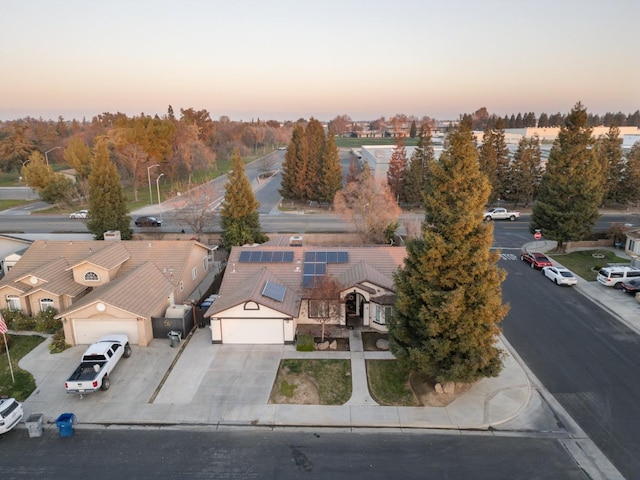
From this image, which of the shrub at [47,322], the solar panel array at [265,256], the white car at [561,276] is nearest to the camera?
the shrub at [47,322]

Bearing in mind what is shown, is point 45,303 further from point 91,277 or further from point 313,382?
point 313,382

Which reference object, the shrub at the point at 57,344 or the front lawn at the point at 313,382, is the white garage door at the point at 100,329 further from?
the front lawn at the point at 313,382

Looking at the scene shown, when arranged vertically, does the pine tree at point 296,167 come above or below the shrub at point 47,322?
above

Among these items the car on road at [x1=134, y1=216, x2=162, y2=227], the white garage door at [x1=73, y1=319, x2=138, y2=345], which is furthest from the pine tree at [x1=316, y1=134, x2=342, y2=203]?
the white garage door at [x1=73, y1=319, x2=138, y2=345]

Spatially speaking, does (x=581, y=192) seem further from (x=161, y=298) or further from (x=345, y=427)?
(x=161, y=298)

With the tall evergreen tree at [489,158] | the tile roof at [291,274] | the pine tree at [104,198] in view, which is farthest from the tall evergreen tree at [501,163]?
the pine tree at [104,198]

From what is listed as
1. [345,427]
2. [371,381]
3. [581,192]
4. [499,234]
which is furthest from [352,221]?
[345,427]
